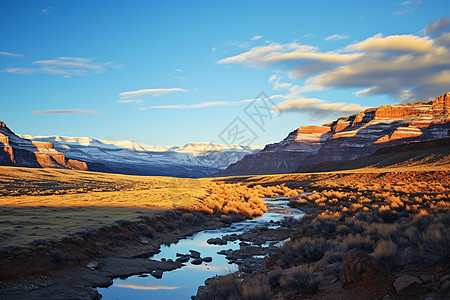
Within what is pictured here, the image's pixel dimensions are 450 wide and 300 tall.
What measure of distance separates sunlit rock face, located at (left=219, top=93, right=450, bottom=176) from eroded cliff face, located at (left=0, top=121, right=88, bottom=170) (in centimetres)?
9074

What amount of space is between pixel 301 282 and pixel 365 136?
158248 millimetres

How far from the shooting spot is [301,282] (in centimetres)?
777

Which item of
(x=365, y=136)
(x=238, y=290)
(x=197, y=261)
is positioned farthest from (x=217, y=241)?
(x=365, y=136)

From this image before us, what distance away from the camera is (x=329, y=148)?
6260 inches

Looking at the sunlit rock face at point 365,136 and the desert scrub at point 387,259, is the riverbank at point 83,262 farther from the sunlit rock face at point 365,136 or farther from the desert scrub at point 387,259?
the sunlit rock face at point 365,136

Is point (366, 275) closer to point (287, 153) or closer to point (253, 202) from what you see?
point (253, 202)

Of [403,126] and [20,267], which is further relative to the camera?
[403,126]

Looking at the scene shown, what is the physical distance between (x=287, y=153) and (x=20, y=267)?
179 m

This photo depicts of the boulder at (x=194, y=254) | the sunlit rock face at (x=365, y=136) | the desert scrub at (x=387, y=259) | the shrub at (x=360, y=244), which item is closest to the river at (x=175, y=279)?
the boulder at (x=194, y=254)

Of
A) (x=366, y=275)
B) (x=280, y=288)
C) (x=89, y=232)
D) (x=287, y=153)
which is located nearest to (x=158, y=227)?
(x=89, y=232)

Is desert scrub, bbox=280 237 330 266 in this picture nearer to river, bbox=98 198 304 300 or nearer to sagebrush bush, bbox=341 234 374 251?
sagebrush bush, bbox=341 234 374 251

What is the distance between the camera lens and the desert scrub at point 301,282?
299 inches

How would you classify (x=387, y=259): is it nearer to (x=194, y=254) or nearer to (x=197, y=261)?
(x=197, y=261)

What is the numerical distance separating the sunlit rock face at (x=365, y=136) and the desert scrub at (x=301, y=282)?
134864 mm
